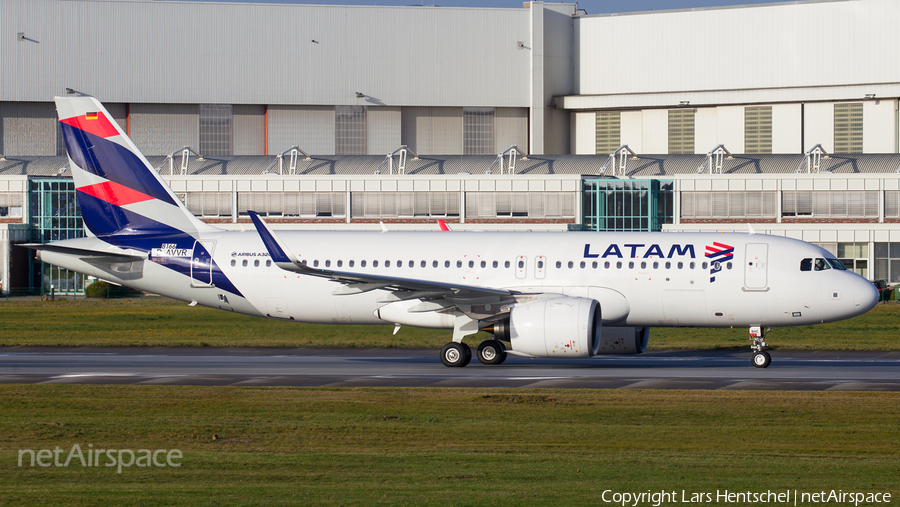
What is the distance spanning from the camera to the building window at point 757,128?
78.0 m

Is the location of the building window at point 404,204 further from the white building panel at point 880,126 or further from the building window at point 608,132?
the white building panel at point 880,126

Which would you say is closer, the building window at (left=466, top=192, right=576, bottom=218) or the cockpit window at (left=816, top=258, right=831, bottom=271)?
the cockpit window at (left=816, top=258, right=831, bottom=271)

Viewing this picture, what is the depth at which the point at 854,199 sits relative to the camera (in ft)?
194

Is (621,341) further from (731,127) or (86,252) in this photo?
(731,127)

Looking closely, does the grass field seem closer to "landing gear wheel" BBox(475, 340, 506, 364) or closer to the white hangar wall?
"landing gear wheel" BBox(475, 340, 506, 364)

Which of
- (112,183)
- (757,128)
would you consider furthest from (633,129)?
(112,183)

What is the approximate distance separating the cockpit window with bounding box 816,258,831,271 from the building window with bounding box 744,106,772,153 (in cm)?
5295

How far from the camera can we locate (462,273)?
28.5 meters

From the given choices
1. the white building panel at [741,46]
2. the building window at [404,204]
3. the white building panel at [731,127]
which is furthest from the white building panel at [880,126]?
the building window at [404,204]

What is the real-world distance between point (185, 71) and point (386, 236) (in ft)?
183

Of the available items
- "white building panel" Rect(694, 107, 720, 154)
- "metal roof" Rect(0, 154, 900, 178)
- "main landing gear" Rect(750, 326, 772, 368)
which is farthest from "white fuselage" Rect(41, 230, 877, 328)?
"white building panel" Rect(694, 107, 720, 154)

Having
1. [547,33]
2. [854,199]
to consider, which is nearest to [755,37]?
[547,33]

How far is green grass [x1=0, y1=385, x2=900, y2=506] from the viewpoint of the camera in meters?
12.5

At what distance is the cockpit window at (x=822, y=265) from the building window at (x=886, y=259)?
34698 millimetres
